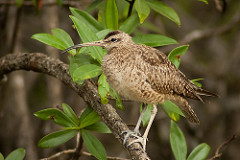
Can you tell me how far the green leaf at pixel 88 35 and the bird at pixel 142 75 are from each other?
1.4 inches

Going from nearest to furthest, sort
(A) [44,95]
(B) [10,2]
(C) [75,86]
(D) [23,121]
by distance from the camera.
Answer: (C) [75,86]
(B) [10,2]
(D) [23,121]
(A) [44,95]

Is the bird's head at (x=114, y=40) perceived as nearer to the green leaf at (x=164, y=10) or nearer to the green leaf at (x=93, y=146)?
the green leaf at (x=164, y=10)

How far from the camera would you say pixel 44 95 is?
7.00 m

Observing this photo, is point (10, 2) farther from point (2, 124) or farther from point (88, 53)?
point (2, 124)

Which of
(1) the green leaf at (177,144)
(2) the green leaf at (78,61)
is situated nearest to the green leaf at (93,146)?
(2) the green leaf at (78,61)

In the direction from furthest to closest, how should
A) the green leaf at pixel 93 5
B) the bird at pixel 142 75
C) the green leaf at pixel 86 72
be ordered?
the green leaf at pixel 93 5
the bird at pixel 142 75
the green leaf at pixel 86 72

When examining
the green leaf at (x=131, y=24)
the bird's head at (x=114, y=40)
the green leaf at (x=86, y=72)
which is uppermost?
the green leaf at (x=131, y=24)

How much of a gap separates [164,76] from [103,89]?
24.5 inches

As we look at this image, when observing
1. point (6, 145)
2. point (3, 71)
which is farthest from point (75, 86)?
point (6, 145)

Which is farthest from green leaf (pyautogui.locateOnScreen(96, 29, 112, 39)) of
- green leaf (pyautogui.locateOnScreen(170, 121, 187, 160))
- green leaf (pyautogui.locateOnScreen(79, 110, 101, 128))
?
green leaf (pyautogui.locateOnScreen(170, 121, 187, 160))

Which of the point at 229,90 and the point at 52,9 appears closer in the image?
the point at 52,9

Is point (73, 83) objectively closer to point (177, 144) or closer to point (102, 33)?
point (102, 33)

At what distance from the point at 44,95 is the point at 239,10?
11.2 ft

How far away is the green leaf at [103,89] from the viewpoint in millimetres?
2914
